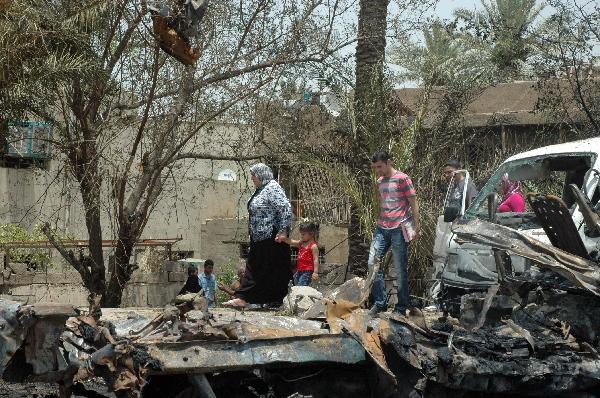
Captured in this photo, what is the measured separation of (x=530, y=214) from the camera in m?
9.75

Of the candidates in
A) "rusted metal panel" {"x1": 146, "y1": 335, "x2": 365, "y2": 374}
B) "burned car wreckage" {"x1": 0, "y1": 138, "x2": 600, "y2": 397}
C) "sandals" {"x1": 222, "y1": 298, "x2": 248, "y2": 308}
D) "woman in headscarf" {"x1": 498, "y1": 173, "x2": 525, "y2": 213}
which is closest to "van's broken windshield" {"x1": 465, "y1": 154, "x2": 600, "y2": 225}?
"woman in headscarf" {"x1": 498, "y1": 173, "x2": 525, "y2": 213}

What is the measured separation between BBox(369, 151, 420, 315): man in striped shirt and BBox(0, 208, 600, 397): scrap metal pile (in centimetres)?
268

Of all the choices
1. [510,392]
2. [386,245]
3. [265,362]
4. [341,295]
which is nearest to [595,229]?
[510,392]

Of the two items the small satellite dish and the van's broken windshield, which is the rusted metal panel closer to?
the van's broken windshield

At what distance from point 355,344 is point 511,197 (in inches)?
178

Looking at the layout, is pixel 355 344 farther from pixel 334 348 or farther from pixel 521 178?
pixel 521 178

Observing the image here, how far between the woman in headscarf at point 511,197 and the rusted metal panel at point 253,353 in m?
4.28

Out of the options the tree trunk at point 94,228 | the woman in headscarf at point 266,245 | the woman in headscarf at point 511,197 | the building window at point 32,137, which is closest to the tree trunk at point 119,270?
the tree trunk at point 94,228

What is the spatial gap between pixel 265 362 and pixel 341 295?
1776mm

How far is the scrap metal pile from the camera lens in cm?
587

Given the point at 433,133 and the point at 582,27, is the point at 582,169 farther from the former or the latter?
the point at 582,27

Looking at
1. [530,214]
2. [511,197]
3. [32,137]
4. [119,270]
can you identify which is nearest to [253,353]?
[530,214]

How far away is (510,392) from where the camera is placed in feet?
22.4

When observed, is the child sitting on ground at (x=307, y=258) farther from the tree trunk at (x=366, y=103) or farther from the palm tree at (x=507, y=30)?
the palm tree at (x=507, y=30)
